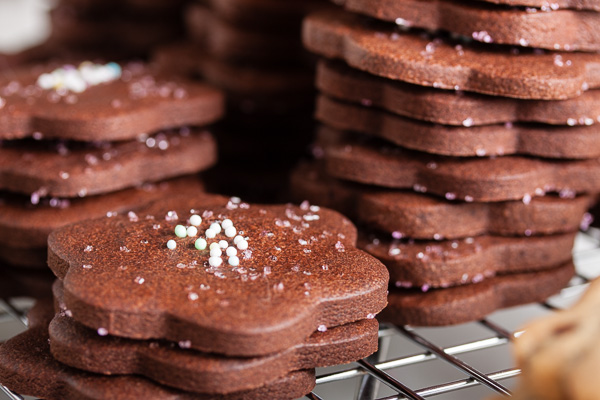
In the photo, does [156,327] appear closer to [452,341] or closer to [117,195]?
[117,195]

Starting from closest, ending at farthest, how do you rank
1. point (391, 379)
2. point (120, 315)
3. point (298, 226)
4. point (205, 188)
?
point (120, 315) < point (391, 379) < point (298, 226) < point (205, 188)

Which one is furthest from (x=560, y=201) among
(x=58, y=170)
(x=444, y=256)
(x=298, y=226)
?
(x=58, y=170)

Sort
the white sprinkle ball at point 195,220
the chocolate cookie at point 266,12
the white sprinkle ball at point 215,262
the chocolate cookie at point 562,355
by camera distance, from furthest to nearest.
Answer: the chocolate cookie at point 266,12, the white sprinkle ball at point 195,220, the white sprinkle ball at point 215,262, the chocolate cookie at point 562,355

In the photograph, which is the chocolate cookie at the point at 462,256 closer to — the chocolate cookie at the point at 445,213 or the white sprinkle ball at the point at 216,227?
the chocolate cookie at the point at 445,213

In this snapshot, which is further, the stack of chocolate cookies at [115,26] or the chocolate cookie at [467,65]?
the stack of chocolate cookies at [115,26]

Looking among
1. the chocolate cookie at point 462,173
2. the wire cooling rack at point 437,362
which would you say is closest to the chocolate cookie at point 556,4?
the chocolate cookie at point 462,173

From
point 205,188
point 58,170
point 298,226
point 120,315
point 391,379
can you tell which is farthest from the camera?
point 205,188

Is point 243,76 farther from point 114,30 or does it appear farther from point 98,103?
point 114,30

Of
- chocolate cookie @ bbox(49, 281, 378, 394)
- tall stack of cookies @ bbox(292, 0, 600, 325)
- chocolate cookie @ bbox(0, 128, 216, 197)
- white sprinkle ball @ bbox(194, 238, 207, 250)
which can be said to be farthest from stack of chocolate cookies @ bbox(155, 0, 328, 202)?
chocolate cookie @ bbox(49, 281, 378, 394)
